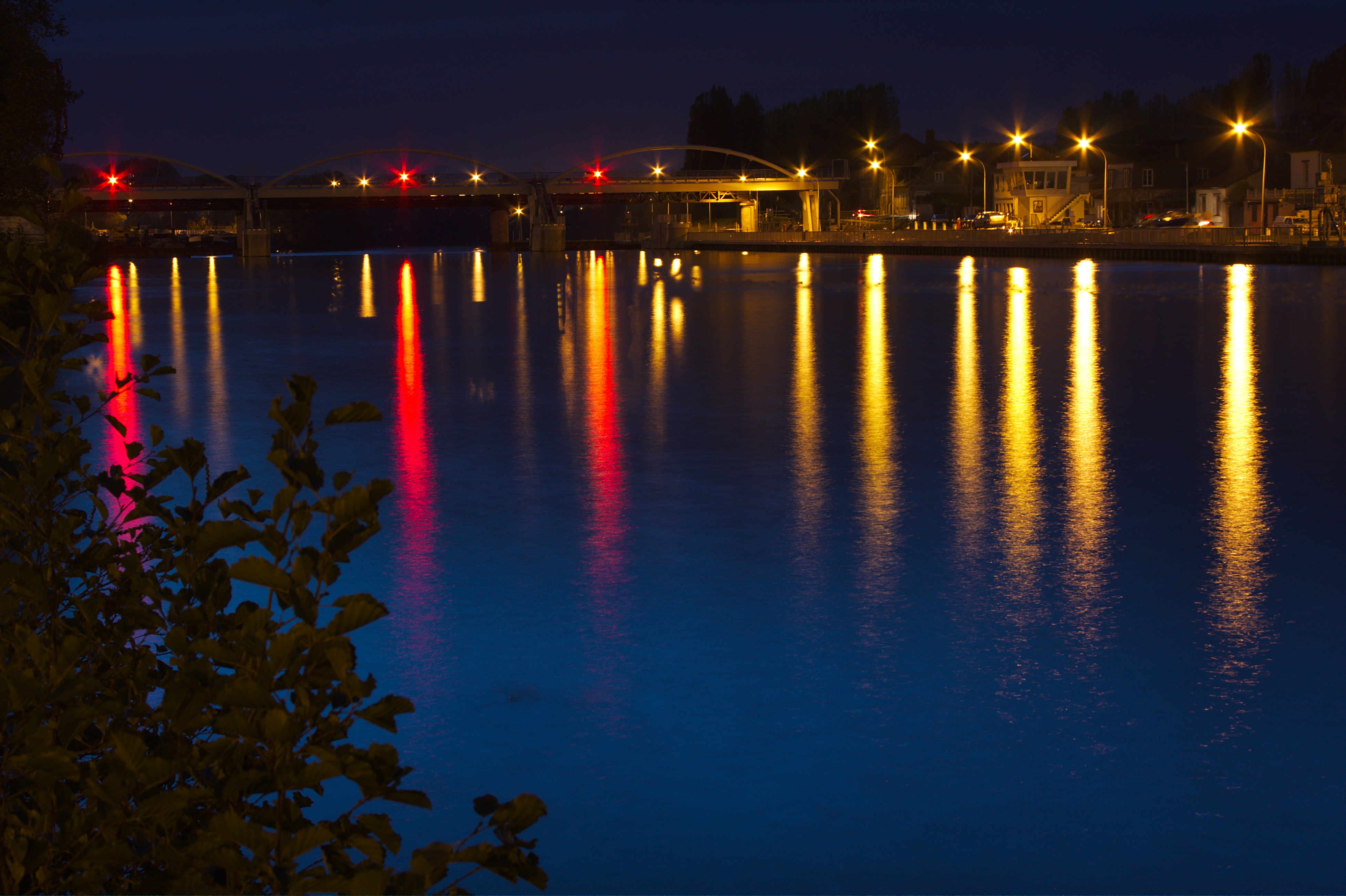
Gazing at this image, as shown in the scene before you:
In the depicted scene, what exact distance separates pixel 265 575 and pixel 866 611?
18.8 feet

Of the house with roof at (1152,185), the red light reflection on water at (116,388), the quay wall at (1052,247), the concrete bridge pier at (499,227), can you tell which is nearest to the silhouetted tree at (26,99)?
the red light reflection on water at (116,388)

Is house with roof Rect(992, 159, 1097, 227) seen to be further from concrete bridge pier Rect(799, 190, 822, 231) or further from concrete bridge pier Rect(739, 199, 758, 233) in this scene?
concrete bridge pier Rect(739, 199, 758, 233)

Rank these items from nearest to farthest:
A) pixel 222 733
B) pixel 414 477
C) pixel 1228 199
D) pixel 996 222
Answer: pixel 222 733 → pixel 414 477 → pixel 1228 199 → pixel 996 222

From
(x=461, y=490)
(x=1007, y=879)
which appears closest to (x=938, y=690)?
(x=1007, y=879)

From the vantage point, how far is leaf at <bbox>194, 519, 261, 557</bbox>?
2.43 metres

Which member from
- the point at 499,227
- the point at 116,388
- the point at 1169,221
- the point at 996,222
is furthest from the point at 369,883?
the point at 499,227

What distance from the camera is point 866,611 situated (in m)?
7.65

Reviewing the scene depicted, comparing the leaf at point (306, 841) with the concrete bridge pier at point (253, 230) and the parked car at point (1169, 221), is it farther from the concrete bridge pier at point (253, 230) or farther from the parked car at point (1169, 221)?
the concrete bridge pier at point (253, 230)

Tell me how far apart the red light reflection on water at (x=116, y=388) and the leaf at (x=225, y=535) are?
1.57 metres

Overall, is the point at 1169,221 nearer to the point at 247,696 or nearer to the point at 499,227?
the point at 499,227

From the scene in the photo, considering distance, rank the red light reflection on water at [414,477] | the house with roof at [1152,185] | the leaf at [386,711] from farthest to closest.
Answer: the house with roof at [1152,185] → the red light reflection on water at [414,477] → the leaf at [386,711]

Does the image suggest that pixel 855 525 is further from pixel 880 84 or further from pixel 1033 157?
pixel 880 84

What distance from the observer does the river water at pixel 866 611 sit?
4906mm

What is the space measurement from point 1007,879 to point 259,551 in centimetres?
540
